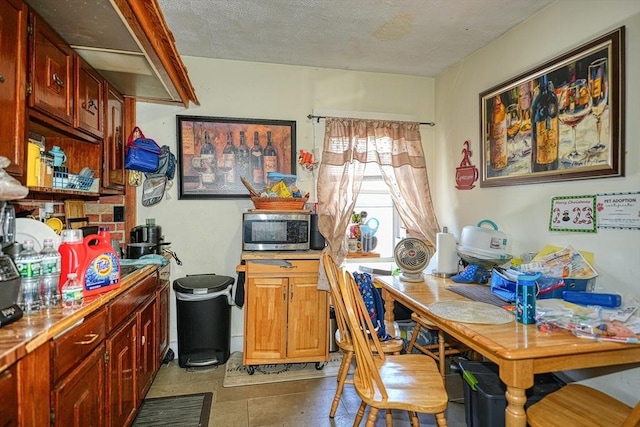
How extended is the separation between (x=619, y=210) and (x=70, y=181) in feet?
9.24

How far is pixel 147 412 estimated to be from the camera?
6.95ft

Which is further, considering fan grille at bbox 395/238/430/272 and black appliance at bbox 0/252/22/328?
fan grille at bbox 395/238/430/272

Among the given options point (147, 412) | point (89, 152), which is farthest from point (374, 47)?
point (147, 412)

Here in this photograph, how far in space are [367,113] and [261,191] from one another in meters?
1.16

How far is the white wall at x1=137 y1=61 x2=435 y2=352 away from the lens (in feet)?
9.35

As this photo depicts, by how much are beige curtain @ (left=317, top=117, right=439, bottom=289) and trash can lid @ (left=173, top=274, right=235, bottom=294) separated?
34.1 inches

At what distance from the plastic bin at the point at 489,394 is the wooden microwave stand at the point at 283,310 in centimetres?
108

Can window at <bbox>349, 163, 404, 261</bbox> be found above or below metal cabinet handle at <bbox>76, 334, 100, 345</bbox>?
above

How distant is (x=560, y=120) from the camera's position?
204 centimetres

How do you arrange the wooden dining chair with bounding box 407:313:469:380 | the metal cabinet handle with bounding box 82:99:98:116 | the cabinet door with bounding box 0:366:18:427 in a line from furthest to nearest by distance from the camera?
the wooden dining chair with bounding box 407:313:469:380 → the metal cabinet handle with bounding box 82:99:98:116 → the cabinet door with bounding box 0:366:18:427

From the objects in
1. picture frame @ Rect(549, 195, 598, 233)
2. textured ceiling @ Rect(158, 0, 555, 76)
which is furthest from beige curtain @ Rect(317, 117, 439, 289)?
picture frame @ Rect(549, 195, 598, 233)

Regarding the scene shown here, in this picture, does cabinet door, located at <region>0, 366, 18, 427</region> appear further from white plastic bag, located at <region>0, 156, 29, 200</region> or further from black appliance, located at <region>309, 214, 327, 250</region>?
black appliance, located at <region>309, 214, 327, 250</region>

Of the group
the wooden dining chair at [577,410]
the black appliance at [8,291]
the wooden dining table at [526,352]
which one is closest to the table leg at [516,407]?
the wooden dining table at [526,352]

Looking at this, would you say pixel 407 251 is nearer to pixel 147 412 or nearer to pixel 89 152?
pixel 147 412
